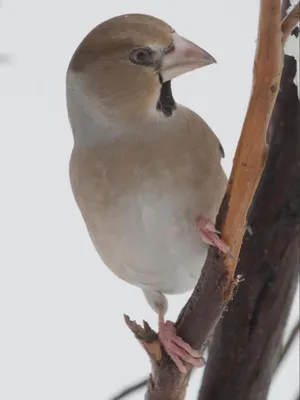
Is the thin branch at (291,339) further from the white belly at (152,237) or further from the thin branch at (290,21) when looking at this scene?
the thin branch at (290,21)

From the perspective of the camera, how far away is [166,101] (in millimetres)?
922

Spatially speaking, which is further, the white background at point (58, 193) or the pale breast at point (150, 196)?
the white background at point (58, 193)

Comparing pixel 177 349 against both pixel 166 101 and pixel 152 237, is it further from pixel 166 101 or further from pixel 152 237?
pixel 166 101

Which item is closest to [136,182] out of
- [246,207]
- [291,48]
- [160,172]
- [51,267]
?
[160,172]

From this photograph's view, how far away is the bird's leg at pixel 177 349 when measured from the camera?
0.85 meters

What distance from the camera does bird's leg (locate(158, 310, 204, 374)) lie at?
85cm

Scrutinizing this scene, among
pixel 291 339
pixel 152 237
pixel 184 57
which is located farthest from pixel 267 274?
pixel 184 57

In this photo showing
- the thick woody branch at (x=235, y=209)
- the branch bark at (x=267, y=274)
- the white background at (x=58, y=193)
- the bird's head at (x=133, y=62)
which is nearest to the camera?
the thick woody branch at (x=235, y=209)

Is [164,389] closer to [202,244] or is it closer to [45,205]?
[202,244]

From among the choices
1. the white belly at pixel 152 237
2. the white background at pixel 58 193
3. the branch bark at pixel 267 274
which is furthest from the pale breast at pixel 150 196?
the white background at pixel 58 193

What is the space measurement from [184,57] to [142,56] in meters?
0.05

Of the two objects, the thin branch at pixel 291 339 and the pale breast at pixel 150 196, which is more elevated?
the pale breast at pixel 150 196

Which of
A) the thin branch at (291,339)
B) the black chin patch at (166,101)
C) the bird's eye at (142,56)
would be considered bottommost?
the thin branch at (291,339)

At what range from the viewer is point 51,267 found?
1446 millimetres
